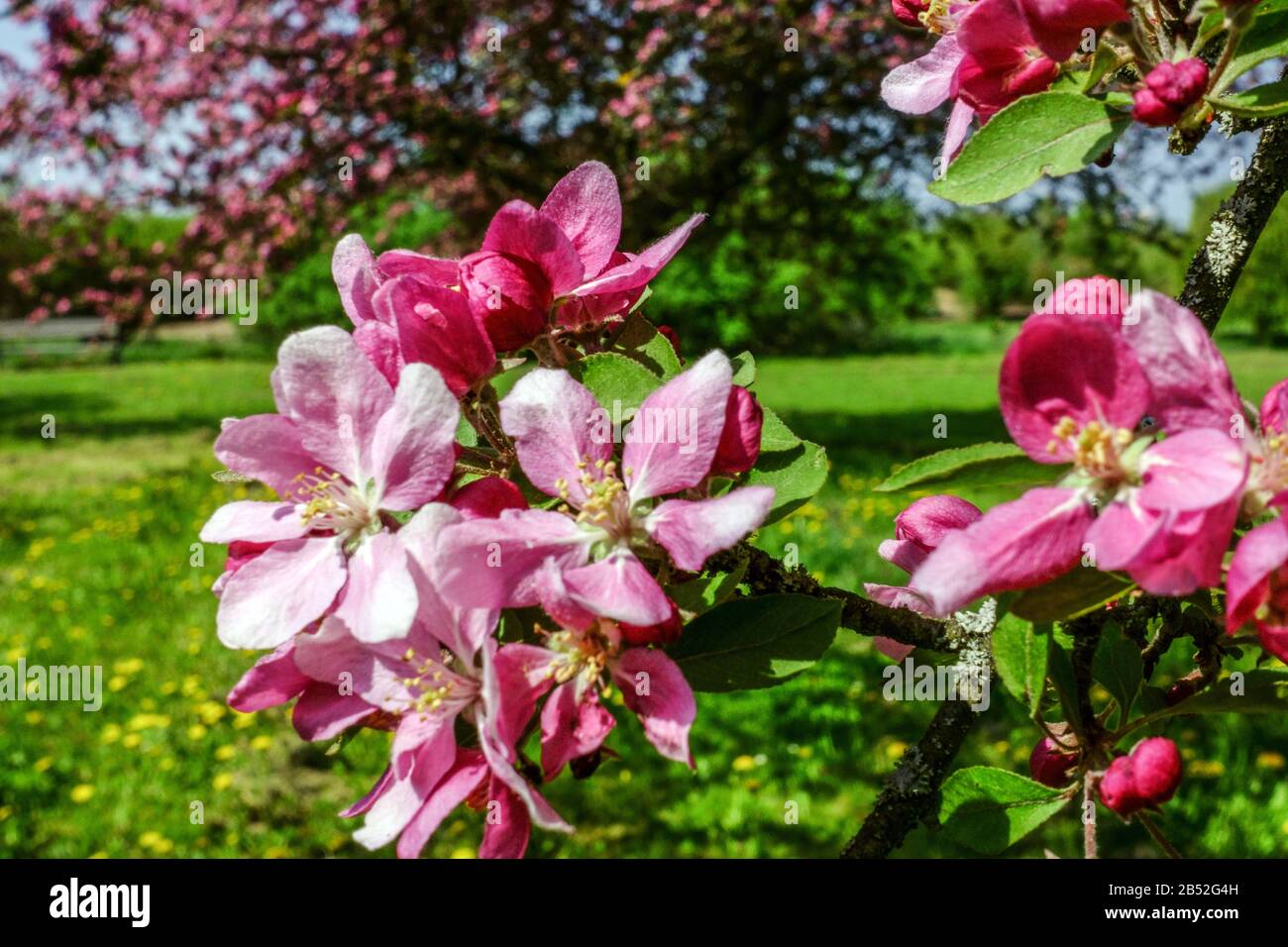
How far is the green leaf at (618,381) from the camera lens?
2.94 feet

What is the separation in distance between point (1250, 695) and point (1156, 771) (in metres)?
0.10

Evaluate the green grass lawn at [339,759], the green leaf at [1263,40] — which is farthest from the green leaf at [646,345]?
the green grass lawn at [339,759]

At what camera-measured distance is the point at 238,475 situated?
939 mm

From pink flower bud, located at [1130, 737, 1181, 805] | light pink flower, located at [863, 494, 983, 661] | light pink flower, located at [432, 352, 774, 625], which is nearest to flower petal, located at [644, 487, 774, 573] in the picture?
light pink flower, located at [432, 352, 774, 625]

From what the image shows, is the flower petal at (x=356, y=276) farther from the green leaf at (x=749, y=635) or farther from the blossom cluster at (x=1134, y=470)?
the blossom cluster at (x=1134, y=470)

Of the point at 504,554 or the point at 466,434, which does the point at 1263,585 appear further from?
the point at 466,434

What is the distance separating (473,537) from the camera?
74 centimetres

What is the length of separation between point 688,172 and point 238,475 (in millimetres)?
6744

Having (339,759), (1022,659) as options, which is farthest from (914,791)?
(339,759)

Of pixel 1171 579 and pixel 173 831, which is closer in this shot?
pixel 1171 579

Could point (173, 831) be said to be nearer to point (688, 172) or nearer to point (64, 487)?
point (688, 172)

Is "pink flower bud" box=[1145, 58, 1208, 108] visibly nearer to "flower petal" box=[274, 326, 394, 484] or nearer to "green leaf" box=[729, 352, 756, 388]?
"green leaf" box=[729, 352, 756, 388]
